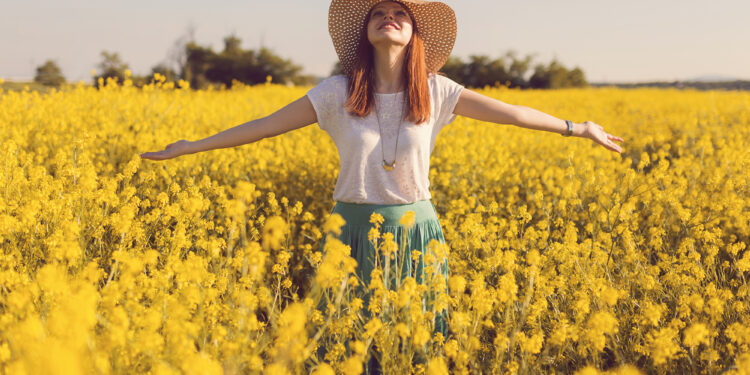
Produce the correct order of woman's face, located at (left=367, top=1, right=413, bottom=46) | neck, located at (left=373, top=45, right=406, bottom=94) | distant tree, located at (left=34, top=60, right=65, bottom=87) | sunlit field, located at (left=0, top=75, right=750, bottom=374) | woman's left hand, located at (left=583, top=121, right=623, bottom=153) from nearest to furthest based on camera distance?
1. sunlit field, located at (left=0, top=75, right=750, bottom=374)
2. woman's face, located at (left=367, top=1, right=413, bottom=46)
3. neck, located at (left=373, top=45, right=406, bottom=94)
4. woman's left hand, located at (left=583, top=121, right=623, bottom=153)
5. distant tree, located at (left=34, top=60, right=65, bottom=87)

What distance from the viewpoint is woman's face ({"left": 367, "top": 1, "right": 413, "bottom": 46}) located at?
199 centimetres

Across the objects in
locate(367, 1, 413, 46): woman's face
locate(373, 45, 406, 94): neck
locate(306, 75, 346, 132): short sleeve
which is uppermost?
locate(367, 1, 413, 46): woman's face

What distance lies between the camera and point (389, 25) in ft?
A: 6.58

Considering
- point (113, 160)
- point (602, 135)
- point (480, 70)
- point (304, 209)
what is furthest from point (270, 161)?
point (480, 70)

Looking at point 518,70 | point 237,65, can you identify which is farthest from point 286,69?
point 518,70

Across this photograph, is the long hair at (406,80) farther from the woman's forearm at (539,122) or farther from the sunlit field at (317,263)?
the sunlit field at (317,263)

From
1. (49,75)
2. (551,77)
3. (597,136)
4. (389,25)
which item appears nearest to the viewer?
(389,25)

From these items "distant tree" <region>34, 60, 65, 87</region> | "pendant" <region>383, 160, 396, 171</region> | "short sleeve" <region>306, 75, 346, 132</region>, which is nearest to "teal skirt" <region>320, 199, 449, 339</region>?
"pendant" <region>383, 160, 396, 171</region>

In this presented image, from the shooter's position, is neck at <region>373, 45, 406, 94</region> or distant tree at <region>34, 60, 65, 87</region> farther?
distant tree at <region>34, 60, 65, 87</region>

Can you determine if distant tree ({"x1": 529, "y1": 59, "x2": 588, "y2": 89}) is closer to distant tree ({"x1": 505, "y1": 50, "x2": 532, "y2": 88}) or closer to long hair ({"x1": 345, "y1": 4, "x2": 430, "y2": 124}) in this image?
distant tree ({"x1": 505, "y1": 50, "x2": 532, "y2": 88})

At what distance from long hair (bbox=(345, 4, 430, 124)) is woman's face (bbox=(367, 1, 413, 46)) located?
0.22 ft

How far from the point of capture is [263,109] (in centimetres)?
684

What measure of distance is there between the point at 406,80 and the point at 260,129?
0.66 metres

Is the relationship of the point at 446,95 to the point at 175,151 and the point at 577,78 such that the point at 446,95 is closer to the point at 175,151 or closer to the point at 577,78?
the point at 175,151
